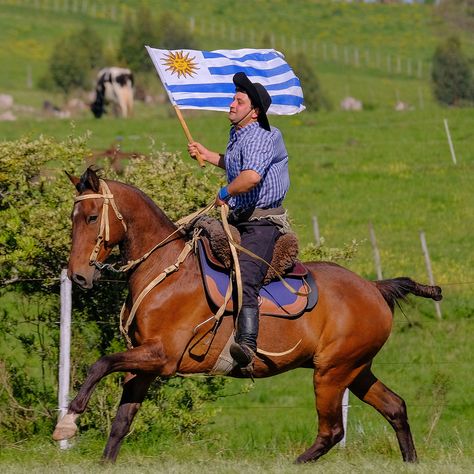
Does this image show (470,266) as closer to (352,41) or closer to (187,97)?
(187,97)

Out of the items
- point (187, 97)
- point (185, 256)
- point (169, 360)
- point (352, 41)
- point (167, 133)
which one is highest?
point (187, 97)

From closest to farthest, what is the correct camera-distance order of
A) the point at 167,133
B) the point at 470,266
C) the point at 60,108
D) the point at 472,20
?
the point at 470,266 → the point at 167,133 → the point at 60,108 → the point at 472,20

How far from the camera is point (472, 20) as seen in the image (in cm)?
6975

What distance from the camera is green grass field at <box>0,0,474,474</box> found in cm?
1041

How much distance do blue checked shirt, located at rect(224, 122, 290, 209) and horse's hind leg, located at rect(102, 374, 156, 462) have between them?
1.59m

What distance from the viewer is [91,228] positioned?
9.49 m

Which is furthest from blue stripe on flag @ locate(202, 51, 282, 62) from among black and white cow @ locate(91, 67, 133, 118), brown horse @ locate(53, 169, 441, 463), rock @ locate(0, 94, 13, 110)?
rock @ locate(0, 94, 13, 110)

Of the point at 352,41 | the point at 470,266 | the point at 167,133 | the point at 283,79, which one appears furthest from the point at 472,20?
the point at 283,79

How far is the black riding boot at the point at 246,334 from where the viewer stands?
31.4ft

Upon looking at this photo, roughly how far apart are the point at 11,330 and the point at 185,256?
2899mm

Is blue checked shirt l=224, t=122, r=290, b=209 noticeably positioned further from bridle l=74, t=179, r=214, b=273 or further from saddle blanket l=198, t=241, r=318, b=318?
bridle l=74, t=179, r=214, b=273

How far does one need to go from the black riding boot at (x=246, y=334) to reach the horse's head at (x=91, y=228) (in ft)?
3.80

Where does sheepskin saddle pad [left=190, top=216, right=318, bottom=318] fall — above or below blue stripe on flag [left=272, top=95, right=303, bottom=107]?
below

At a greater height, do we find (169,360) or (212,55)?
(212,55)
